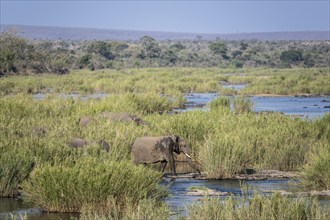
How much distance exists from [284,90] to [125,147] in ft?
111

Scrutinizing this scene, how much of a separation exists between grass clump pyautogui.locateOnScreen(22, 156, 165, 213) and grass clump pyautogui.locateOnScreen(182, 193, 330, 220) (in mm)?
2737

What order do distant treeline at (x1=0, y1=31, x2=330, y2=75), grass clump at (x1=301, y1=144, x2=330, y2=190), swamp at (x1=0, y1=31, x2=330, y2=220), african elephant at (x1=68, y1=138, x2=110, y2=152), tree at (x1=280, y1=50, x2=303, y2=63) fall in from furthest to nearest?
1. tree at (x1=280, y1=50, x2=303, y2=63)
2. distant treeline at (x1=0, y1=31, x2=330, y2=75)
3. african elephant at (x1=68, y1=138, x2=110, y2=152)
4. grass clump at (x1=301, y1=144, x2=330, y2=190)
5. swamp at (x1=0, y1=31, x2=330, y2=220)

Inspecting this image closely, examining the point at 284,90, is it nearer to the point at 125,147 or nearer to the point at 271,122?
the point at 271,122

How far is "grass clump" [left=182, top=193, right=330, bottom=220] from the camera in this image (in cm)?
1091

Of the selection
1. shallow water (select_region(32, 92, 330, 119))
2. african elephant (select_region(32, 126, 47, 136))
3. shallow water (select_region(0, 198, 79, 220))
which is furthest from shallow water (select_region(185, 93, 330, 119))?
shallow water (select_region(0, 198, 79, 220))

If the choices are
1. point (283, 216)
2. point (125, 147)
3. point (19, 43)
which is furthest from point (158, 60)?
point (283, 216)

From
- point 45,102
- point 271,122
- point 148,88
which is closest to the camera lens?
point 271,122

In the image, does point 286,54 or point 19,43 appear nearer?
point 19,43

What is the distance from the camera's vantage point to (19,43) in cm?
7169

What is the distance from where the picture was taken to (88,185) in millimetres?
13945

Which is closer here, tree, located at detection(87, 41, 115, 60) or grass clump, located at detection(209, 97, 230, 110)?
grass clump, located at detection(209, 97, 230, 110)

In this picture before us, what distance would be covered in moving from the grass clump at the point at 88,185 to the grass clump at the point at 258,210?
2.74 m

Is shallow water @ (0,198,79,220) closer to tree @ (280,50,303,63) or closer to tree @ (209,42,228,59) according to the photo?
tree @ (280,50,303,63)

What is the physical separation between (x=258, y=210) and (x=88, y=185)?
373 centimetres
